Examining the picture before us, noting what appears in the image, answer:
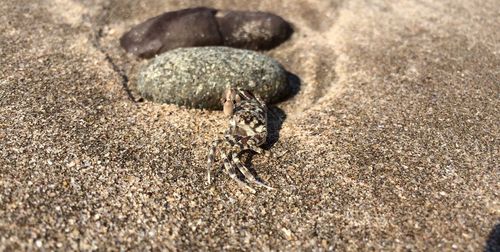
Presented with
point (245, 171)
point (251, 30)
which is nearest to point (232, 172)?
point (245, 171)

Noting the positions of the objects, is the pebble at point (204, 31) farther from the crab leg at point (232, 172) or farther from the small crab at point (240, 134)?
the crab leg at point (232, 172)

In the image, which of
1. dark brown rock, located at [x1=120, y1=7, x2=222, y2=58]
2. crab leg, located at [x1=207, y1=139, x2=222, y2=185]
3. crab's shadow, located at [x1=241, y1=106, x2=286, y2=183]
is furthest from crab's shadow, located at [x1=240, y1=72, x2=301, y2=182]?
dark brown rock, located at [x1=120, y1=7, x2=222, y2=58]

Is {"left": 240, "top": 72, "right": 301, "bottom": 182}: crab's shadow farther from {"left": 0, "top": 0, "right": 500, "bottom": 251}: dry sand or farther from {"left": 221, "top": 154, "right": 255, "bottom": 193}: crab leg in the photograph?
{"left": 221, "top": 154, "right": 255, "bottom": 193}: crab leg

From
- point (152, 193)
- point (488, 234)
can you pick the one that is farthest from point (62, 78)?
point (488, 234)

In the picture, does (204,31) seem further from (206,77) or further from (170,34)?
(206,77)

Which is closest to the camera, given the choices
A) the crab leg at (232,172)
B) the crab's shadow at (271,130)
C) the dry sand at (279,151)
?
the dry sand at (279,151)

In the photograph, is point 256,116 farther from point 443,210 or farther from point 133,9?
point 133,9

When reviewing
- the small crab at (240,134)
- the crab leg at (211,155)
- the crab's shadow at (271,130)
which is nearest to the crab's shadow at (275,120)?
the crab's shadow at (271,130)
